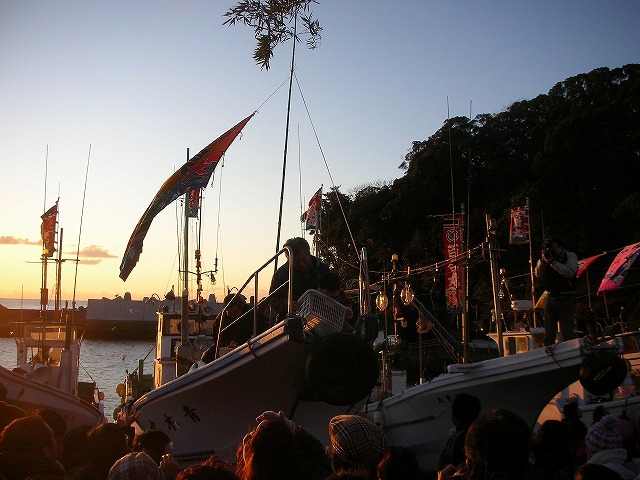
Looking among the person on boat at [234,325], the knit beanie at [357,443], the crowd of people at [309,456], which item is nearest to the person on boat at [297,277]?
the person on boat at [234,325]

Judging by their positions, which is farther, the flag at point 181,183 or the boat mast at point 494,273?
the flag at point 181,183

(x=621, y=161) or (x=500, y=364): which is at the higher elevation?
(x=621, y=161)

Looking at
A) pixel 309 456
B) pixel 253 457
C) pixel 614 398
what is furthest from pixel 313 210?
pixel 253 457

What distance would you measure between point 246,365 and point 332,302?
136cm

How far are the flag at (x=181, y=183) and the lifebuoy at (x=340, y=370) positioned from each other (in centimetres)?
579

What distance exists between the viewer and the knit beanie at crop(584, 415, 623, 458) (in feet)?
16.5

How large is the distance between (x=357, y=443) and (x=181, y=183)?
10.4m

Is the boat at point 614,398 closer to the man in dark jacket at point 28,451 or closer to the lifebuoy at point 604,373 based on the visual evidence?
the lifebuoy at point 604,373

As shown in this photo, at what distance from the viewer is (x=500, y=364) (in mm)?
9055

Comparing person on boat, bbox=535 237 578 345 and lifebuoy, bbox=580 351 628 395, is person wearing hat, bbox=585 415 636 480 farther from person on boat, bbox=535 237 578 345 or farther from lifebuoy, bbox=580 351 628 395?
person on boat, bbox=535 237 578 345

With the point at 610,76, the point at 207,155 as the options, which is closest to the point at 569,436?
the point at 207,155

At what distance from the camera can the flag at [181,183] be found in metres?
12.7

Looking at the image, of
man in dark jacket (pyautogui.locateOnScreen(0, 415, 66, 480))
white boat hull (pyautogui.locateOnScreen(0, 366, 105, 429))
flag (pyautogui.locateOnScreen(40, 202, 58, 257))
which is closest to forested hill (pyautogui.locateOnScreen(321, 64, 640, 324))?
flag (pyautogui.locateOnScreen(40, 202, 58, 257))

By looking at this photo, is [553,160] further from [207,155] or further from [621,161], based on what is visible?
[207,155]
